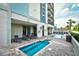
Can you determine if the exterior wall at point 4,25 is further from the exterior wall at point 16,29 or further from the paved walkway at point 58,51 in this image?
the exterior wall at point 16,29

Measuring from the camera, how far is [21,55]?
454 centimetres

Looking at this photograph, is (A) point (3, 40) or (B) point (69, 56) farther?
(A) point (3, 40)

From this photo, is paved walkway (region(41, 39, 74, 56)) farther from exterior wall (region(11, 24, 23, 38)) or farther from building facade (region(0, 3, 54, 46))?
exterior wall (region(11, 24, 23, 38))

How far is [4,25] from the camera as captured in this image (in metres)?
5.82

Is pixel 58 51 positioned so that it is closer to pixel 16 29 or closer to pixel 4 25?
pixel 4 25

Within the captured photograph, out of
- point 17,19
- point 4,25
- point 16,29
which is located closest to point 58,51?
point 4,25

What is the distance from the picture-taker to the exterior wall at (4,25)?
5608mm

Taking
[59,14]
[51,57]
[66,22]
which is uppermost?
[59,14]

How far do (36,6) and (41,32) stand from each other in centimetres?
315

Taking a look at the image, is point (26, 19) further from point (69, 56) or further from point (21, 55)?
point (69, 56)

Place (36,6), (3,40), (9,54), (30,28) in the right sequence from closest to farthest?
(9,54) < (3,40) < (36,6) < (30,28)

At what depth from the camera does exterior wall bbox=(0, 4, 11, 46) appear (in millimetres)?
5608

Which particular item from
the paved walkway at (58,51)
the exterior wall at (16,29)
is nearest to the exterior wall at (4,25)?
the paved walkway at (58,51)

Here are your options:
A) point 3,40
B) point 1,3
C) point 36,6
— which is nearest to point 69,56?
point 3,40
